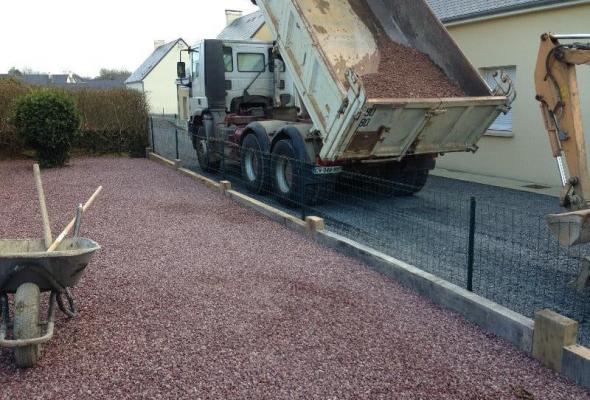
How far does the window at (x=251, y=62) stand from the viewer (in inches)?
479

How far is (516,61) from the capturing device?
11938 millimetres

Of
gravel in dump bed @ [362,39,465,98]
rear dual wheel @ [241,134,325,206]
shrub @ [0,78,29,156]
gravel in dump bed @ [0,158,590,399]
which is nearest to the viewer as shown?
gravel in dump bed @ [0,158,590,399]

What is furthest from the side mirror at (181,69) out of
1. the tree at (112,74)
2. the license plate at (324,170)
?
the tree at (112,74)

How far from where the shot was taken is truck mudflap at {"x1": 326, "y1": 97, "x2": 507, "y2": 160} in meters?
7.55

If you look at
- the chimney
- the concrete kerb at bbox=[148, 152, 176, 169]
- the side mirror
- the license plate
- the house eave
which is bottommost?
the concrete kerb at bbox=[148, 152, 176, 169]

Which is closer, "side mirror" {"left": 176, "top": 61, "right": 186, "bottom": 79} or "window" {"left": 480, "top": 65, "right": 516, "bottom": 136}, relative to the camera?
"window" {"left": 480, "top": 65, "right": 516, "bottom": 136}

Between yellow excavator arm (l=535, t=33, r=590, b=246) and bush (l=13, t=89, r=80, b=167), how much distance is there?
1244 cm

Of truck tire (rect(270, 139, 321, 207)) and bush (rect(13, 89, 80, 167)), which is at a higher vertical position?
bush (rect(13, 89, 80, 167))

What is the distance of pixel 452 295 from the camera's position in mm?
4852

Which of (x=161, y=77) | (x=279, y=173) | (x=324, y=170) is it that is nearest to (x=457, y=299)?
(x=324, y=170)

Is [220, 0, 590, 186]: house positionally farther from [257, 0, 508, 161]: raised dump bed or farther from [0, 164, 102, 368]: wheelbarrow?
[0, 164, 102, 368]: wheelbarrow

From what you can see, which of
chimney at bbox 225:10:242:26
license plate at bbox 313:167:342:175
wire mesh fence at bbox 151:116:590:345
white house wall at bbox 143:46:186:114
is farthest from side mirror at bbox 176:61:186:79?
white house wall at bbox 143:46:186:114

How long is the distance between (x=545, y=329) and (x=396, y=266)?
1.87 metres

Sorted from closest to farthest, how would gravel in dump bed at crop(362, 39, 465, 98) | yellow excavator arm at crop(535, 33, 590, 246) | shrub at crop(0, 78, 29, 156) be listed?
yellow excavator arm at crop(535, 33, 590, 246), gravel in dump bed at crop(362, 39, 465, 98), shrub at crop(0, 78, 29, 156)
